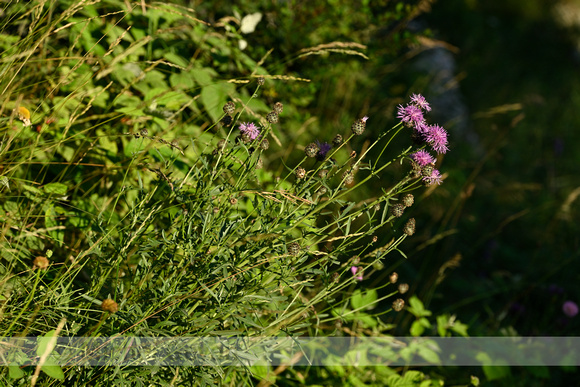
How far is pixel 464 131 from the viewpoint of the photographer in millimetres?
5395

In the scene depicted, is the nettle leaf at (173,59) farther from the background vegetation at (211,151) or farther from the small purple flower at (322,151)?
the small purple flower at (322,151)

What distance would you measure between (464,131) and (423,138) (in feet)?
14.3

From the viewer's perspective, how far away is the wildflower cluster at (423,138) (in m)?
1.34

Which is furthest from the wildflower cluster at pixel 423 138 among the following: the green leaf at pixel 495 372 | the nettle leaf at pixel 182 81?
the green leaf at pixel 495 372

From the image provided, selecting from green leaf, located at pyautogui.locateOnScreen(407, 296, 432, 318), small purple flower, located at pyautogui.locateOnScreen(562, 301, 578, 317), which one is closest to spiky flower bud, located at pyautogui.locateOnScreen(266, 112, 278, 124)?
green leaf, located at pyautogui.locateOnScreen(407, 296, 432, 318)

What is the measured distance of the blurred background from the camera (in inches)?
114

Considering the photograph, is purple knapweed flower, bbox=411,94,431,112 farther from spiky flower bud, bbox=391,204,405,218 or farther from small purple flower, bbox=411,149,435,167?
spiky flower bud, bbox=391,204,405,218

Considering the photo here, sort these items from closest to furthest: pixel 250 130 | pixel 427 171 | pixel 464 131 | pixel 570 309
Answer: pixel 427 171 < pixel 250 130 < pixel 570 309 < pixel 464 131

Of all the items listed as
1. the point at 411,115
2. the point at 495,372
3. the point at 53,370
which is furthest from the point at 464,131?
the point at 53,370

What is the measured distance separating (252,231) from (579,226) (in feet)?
11.6

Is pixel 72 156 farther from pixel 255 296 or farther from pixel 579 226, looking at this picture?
pixel 579 226

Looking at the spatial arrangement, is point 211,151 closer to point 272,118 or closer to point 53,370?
point 272,118

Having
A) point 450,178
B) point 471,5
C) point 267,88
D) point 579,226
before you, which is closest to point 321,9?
point 267,88

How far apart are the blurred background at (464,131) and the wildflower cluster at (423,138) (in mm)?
765
